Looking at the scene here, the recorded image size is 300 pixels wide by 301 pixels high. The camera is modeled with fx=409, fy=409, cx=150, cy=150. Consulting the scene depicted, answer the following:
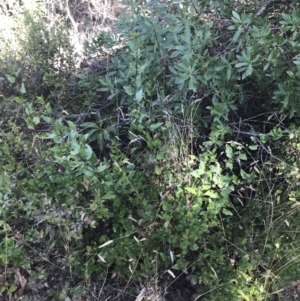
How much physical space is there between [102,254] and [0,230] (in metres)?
0.50

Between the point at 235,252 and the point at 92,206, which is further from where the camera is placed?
the point at 235,252

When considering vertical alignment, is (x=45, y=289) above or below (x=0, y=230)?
below

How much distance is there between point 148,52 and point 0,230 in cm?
129

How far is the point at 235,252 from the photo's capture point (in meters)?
2.00

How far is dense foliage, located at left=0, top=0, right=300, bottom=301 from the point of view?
6.23ft

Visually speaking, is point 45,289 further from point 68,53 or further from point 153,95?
point 68,53

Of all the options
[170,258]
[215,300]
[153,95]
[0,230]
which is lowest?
[215,300]

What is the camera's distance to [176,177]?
1983 mm

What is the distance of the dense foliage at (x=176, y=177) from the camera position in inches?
74.7

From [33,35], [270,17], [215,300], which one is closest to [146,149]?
[215,300]

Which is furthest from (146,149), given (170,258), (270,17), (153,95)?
(270,17)

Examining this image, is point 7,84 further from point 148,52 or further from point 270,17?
point 270,17

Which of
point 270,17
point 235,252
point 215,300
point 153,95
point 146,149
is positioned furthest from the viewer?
point 270,17

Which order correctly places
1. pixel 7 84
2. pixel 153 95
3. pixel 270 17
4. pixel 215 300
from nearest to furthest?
pixel 215 300
pixel 153 95
pixel 270 17
pixel 7 84
